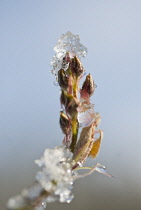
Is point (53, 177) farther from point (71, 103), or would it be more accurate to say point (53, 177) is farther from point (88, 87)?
point (88, 87)

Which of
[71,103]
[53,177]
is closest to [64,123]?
[71,103]

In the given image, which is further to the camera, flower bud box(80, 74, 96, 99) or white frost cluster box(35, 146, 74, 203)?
flower bud box(80, 74, 96, 99)

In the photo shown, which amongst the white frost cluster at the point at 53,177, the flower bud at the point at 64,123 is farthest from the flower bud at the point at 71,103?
the white frost cluster at the point at 53,177

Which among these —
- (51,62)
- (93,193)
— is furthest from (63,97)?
(93,193)

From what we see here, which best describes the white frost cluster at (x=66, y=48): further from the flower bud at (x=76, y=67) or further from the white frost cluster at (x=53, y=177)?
the white frost cluster at (x=53, y=177)

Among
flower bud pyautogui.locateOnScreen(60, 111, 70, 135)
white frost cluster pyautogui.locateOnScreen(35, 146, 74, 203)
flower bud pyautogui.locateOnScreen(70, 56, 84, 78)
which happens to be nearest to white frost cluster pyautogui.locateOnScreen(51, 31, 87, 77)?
flower bud pyautogui.locateOnScreen(70, 56, 84, 78)

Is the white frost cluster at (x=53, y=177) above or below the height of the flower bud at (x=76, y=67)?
below

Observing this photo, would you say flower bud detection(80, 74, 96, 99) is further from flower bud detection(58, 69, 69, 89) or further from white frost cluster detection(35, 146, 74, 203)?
white frost cluster detection(35, 146, 74, 203)
